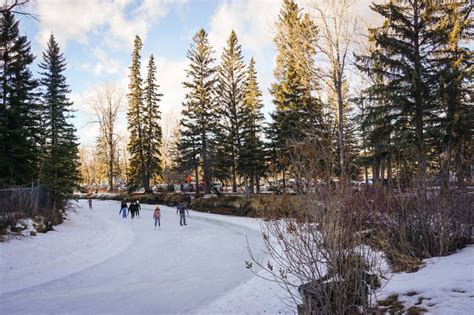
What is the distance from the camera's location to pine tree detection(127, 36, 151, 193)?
4031 centimetres

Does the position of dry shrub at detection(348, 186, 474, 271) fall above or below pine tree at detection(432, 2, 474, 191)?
below

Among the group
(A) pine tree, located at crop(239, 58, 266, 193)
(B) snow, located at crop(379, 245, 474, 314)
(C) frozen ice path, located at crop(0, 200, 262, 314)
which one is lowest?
(C) frozen ice path, located at crop(0, 200, 262, 314)

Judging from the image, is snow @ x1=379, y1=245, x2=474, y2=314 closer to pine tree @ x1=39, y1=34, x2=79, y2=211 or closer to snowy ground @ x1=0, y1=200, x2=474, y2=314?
snowy ground @ x1=0, y1=200, x2=474, y2=314

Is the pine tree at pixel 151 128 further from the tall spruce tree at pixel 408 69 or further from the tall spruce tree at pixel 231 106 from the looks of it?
the tall spruce tree at pixel 408 69

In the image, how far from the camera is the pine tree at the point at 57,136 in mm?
19391

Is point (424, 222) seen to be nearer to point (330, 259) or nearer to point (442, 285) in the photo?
point (442, 285)

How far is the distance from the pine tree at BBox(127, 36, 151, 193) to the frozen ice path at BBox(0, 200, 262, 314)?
86.9 ft

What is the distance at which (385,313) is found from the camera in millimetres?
3709

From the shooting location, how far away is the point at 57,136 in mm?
24359

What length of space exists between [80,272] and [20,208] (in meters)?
6.32

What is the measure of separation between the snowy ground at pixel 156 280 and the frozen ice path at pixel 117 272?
0.02 meters

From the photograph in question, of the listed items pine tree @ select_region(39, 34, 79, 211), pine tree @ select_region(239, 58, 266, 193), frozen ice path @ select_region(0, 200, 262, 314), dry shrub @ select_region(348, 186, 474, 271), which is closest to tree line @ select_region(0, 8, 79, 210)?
pine tree @ select_region(39, 34, 79, 211)

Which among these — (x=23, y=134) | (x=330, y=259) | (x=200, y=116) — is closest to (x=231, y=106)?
(x=200, y=116)

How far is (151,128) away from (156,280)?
116 feet
